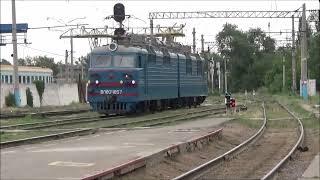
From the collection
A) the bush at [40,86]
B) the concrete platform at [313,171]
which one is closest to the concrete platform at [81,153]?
the concrete platform at [313,171]

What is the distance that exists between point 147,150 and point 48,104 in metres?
40.2

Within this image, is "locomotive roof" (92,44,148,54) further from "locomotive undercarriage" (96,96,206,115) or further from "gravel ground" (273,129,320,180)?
"gravel ground" (273,129,320,180)

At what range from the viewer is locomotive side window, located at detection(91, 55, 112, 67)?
106 feet

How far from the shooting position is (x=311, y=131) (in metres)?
26.8

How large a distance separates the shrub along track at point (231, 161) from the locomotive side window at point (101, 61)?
31.1 ft

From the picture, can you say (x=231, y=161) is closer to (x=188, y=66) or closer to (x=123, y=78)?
(x=123, y=78)

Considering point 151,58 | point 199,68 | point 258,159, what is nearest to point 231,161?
point 258,159

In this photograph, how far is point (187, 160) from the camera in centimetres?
1608

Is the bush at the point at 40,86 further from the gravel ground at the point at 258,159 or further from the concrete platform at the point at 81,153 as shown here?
the concrete platform at the point at 81,153

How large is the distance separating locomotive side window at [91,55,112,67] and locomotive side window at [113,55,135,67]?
1.00 feet

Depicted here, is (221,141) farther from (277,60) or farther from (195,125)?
(277,60)

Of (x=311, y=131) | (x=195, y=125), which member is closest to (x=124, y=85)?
(x=195, y=125)

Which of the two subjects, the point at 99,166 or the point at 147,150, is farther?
the point at 147,150

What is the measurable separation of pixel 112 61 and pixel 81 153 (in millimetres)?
16962
